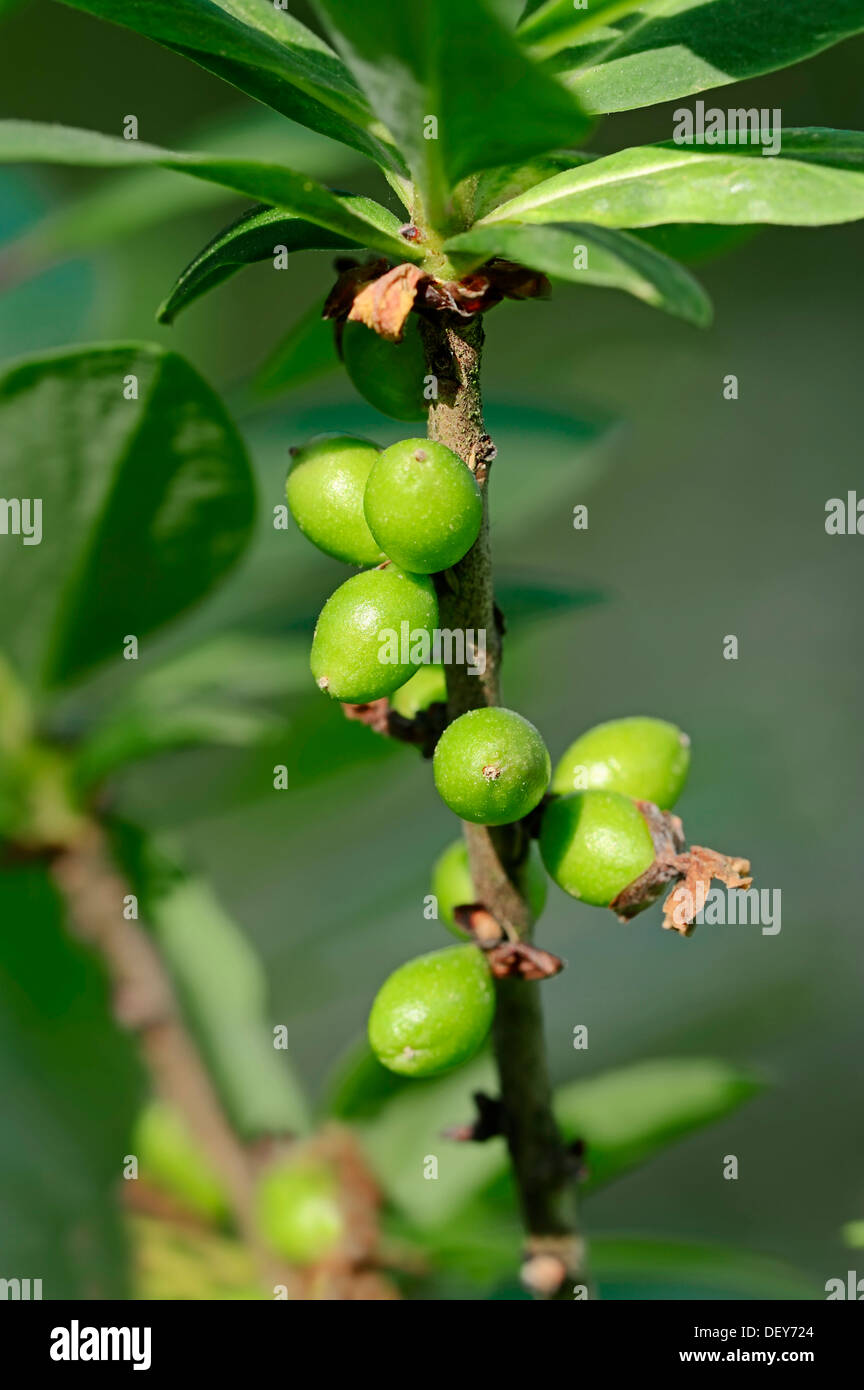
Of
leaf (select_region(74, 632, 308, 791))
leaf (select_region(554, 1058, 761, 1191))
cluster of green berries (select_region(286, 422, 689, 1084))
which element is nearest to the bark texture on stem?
cluster of green berries (select_region(286, 422, 689, 1084))

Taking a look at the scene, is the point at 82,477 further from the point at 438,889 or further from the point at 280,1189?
the point at 280,1189

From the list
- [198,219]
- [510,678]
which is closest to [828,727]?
[510,678]

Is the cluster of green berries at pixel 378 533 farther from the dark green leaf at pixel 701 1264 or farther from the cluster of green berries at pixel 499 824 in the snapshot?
the dark green leaf at pixel 701 1264

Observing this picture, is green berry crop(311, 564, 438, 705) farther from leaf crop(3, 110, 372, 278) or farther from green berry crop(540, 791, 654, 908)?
leaf crop(3, 110, 372, 278)

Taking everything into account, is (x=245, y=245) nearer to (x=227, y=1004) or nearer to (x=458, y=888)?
(x=458, y=888)

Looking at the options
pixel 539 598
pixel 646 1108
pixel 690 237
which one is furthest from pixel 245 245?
pixel 646 1108

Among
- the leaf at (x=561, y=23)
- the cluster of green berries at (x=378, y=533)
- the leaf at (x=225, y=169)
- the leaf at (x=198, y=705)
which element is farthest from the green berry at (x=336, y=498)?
the leaf at (x=198, y=705)
